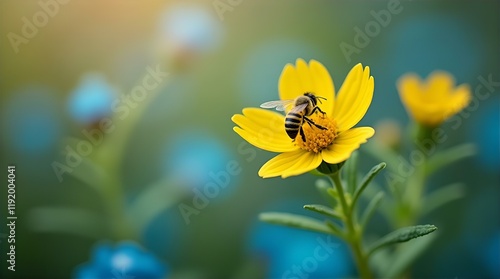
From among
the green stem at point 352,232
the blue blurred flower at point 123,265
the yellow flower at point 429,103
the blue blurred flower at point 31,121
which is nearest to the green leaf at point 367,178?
the green stem at point 352,232

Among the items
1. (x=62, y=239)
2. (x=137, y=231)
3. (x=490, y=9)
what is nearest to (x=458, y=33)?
(x=490, y=9)

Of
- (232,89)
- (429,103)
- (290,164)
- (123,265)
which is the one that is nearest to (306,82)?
(290,164)

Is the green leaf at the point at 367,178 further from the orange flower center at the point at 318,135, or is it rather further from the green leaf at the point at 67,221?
the green leaf at the point at 67,221

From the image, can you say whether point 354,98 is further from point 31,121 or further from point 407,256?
point 31,121

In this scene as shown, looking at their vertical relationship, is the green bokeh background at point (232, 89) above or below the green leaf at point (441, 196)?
above

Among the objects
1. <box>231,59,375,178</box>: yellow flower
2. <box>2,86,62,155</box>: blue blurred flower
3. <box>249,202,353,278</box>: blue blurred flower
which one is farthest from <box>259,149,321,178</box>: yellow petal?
<box>2,86,62,155</box>: blue blurred flower

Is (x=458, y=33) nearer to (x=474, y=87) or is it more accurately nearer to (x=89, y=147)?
(x=474, y=87)

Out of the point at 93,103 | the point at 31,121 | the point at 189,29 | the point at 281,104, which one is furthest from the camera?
the point at 31,121
